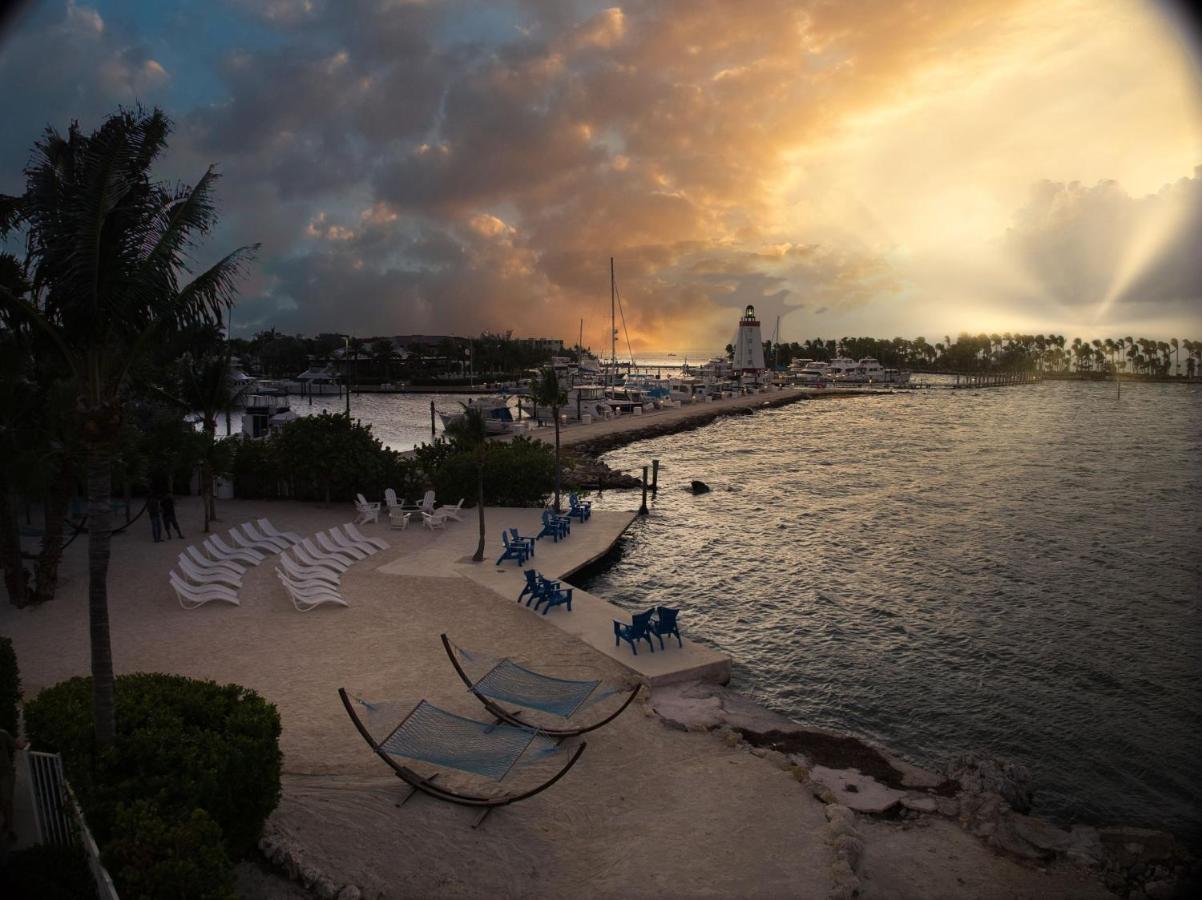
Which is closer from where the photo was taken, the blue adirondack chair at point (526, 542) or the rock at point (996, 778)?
the rock at point (996, 778)

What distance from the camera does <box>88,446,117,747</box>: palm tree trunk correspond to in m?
6.92

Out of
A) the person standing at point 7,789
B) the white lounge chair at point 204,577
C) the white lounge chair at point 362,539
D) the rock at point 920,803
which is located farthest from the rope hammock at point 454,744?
the white lounge chair at point 362,539

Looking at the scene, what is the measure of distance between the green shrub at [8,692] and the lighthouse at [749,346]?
470 ft

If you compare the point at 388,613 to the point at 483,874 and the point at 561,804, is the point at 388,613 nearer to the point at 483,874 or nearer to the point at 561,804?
the point at 561,804

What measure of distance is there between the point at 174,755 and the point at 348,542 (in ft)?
47.3

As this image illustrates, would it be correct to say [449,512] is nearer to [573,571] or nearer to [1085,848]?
[573,571]

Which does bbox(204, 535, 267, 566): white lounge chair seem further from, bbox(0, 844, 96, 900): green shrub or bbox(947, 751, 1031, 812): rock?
bbox(947, 751, 1031, 812): rock

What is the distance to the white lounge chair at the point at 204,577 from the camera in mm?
16859

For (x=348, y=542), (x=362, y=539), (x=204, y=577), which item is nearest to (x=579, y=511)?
(x=362, y=539)

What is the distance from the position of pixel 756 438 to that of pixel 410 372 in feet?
352

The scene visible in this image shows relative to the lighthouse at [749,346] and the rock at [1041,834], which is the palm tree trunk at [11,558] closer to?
the rock at [1041,834]

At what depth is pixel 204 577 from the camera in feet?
56.0

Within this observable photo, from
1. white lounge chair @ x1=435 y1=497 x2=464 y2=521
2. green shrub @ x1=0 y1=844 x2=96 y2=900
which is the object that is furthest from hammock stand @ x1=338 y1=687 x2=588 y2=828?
white lounge chair @ x1=435 y1=497 x2=464 y2=521

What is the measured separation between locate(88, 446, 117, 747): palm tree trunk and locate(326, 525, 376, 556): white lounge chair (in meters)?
13.6
